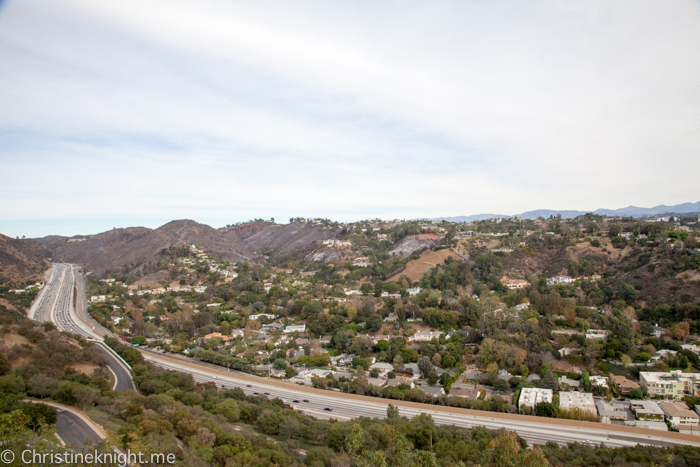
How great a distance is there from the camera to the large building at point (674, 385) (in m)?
20.9

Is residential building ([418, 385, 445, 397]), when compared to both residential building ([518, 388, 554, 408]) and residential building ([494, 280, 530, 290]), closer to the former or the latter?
residential building ([518, 388, 554, 408])

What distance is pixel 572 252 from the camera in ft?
164

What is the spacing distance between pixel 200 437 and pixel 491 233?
63064mm

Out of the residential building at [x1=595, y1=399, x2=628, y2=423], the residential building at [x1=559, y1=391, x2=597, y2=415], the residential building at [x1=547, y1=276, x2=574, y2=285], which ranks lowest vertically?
the residential building at [x1=595, y1=399, x2=628, y2=423]

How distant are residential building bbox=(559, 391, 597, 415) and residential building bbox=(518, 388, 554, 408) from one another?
2.11 feet

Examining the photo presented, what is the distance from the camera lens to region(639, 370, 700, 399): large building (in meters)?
A: 20.9

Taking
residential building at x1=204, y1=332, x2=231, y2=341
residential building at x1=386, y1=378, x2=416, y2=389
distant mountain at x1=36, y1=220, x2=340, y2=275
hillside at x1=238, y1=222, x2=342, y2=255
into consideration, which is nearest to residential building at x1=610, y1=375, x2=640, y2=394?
residential building at x1=386, y1=378, x2=416, y2=389

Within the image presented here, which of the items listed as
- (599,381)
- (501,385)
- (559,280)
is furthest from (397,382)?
(559,280)

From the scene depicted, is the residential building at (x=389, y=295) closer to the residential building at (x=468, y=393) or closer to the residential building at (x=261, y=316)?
the residential building at (x=261, y=316)

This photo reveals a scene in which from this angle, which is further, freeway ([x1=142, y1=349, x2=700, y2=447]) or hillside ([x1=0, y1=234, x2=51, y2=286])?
hillside ([x1=0, y1=234, x2=51, y2=286])

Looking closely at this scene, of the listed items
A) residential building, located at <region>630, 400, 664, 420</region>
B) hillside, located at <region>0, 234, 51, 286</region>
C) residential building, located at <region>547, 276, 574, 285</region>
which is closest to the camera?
residential building, located at <region>630, 400, 664, 420</region>

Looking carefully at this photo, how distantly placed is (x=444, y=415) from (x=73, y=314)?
140 ft

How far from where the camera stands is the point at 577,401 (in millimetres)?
20375

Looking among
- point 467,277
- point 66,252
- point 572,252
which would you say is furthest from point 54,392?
point 66,252
